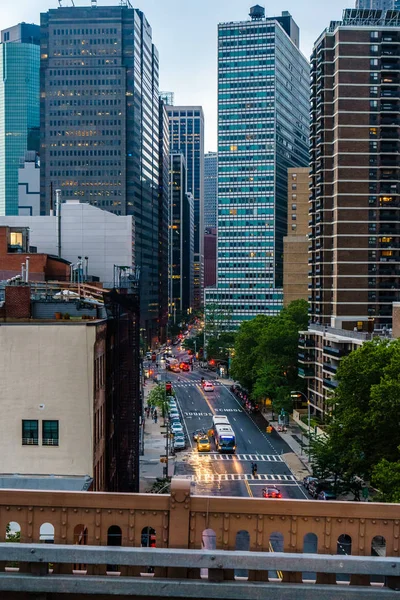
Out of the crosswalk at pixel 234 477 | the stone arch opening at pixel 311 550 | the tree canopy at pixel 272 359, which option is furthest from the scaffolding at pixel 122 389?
the tree canopy at pixel 272 359

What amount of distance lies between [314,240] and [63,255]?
53777 millimetres

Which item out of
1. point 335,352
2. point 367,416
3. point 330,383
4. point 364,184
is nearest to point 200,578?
point 367,416

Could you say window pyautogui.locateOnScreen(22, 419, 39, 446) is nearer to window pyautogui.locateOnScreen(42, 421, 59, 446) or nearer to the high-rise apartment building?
window pyautogui.locateOnScreen(42, 421, 59, 446)

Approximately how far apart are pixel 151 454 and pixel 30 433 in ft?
165

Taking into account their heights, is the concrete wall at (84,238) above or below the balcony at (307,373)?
above

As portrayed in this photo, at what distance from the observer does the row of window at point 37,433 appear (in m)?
29.5

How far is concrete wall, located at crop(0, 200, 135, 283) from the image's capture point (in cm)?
6316

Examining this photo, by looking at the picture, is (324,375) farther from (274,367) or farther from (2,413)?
(2,413)

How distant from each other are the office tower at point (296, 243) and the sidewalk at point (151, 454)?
70585 mm

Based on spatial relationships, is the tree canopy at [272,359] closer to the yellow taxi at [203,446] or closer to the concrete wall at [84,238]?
the yellow taxi at [203,446]

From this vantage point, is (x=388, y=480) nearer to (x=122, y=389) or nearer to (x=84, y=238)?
(x=122, y=389)

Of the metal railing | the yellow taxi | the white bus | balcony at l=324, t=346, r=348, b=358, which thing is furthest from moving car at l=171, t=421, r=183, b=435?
the metal railing

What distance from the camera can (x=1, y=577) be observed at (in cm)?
1177

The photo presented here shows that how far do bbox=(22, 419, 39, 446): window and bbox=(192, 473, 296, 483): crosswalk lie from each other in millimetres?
38821
